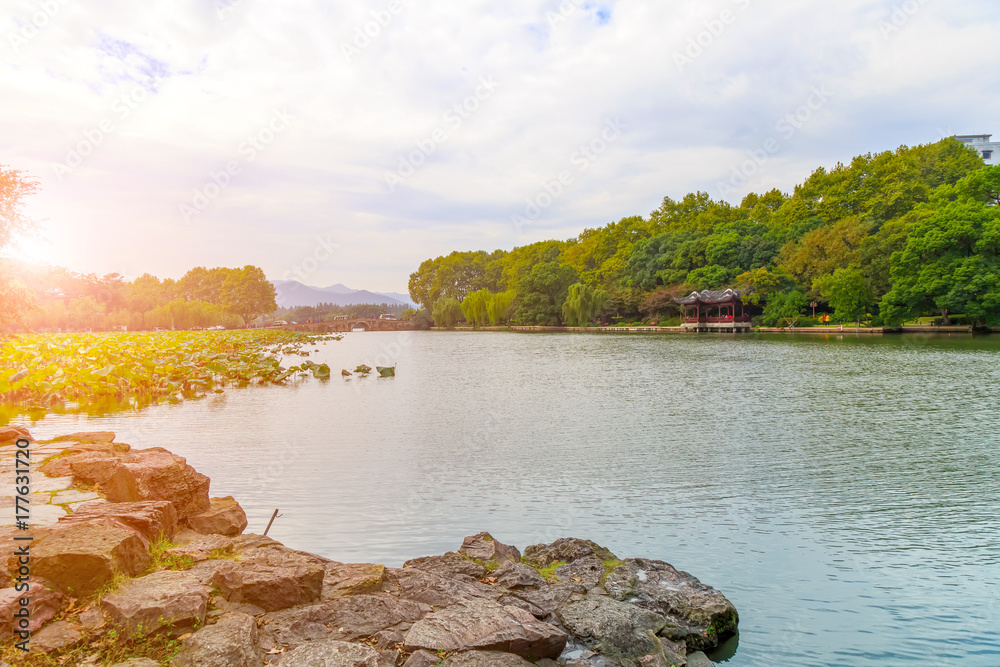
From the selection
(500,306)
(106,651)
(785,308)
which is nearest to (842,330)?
(785,308)

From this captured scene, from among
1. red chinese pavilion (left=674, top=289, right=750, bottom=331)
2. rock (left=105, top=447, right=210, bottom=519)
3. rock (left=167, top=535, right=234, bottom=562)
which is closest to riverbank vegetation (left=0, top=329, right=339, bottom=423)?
rock (left=105, top=447, right=210, bottom=519)

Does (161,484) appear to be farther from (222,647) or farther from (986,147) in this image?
(986,147)

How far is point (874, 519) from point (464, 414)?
914cm

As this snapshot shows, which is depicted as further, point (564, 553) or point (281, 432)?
point (281, 432)

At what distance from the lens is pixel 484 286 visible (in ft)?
361

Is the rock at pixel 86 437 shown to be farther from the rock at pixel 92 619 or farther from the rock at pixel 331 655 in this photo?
the rock at pixel 331 655

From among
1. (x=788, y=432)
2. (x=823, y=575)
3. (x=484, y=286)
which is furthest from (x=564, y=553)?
(x=484, y=286)

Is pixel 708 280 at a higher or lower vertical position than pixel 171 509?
higher

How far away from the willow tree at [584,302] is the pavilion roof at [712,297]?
1158 cm

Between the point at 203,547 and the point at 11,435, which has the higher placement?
the point at 11,435

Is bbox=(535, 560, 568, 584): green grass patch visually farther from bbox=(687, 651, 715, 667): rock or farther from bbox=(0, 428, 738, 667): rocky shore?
bbox=(687, 651, 715, 667): rock

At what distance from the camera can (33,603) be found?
3258 mm

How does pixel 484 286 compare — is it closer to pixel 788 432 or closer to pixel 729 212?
pixel 729 212

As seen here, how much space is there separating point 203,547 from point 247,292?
8340 cm
